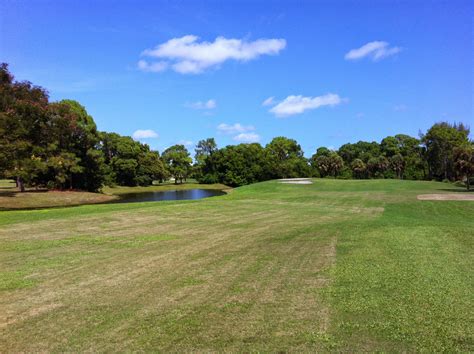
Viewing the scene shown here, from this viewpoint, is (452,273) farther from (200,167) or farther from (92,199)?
(200,167)

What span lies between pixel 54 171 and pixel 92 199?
8809mm

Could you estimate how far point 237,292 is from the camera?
7.04 m

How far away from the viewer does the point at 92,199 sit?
50.6m

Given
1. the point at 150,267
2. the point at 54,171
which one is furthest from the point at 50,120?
the point at 150,267

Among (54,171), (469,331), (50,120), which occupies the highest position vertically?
(50,120)

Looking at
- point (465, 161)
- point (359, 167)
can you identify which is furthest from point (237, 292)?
point (359, 167)

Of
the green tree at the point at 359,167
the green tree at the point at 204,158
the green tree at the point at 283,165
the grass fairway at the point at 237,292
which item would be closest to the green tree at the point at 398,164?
the green tree at the point at 359,167

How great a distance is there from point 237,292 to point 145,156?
300 feet

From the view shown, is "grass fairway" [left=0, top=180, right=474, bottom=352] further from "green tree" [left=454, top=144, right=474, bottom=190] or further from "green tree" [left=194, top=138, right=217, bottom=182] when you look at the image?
"green tree" [left=194, top=138, right=217, bottom=182]

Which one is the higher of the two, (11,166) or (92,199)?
(11,166)

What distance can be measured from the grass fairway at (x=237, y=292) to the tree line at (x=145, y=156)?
30468mm

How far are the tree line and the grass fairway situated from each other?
30.5 m

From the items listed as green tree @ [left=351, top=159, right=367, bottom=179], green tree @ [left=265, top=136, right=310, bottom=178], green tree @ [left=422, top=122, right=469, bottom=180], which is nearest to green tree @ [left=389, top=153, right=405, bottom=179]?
green tree @ [left=351, top=159, right=367, bottom=179]

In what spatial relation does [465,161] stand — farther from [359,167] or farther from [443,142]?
[359,167]
